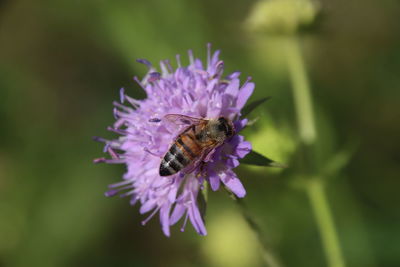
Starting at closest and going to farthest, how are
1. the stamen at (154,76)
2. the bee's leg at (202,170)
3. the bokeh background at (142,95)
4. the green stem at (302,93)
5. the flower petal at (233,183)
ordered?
the flower petal at (233,183) → the bee's leg at (202,170) → the stamen at (154,76) → the green stem at (302,93) → the bokeh background at (142,95)

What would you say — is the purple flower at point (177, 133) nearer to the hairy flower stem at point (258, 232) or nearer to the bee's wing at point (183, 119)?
the bee's wing at point (183, 119)

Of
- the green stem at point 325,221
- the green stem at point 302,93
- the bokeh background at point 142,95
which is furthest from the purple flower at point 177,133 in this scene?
the bokeh background at point 142,95

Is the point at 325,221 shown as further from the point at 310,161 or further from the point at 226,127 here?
the point at 226,127

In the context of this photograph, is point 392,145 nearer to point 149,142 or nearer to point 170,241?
point 170,241

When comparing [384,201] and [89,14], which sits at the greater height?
[89,14]

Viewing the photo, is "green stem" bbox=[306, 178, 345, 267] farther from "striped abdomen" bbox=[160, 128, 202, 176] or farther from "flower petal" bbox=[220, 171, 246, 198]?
"striped abdomen" bbox=[160, 128, 202, 176]

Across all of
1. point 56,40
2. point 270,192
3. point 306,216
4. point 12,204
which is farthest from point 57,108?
point 306,216

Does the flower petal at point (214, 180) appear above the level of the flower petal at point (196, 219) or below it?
above
